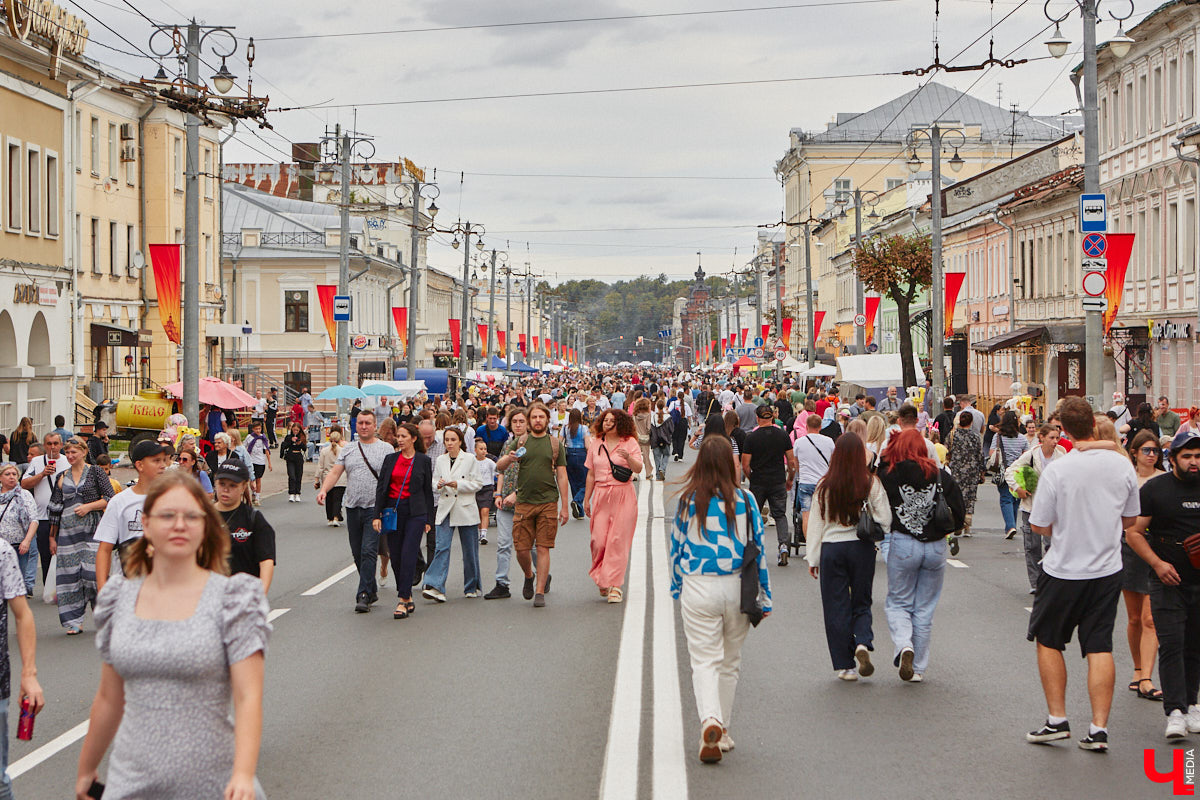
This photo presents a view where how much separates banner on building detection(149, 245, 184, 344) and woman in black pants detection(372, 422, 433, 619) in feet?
47.6

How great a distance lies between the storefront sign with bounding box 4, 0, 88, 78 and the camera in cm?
2798

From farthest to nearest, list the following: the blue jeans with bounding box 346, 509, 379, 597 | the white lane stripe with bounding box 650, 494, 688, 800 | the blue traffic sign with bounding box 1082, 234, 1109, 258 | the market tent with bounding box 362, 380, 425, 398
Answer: the market tent with bounding box 362, 380, 425, 398, the blue traffic sign with bounding box 1082, 234, 1109, 258, the blue jeans with bounding box 346, 509, 379, 597, the white lane stripe with bounding box 650, 494, 688, 800

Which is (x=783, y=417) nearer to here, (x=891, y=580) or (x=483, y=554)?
(x=483, y=554)

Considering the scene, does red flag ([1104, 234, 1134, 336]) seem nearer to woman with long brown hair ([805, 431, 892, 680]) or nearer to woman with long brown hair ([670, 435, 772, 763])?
woman with long brown hair ([805, 431, 892, 680])

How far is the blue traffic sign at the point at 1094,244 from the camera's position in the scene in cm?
1967

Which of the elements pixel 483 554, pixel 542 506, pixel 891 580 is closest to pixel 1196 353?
pixel 483 554

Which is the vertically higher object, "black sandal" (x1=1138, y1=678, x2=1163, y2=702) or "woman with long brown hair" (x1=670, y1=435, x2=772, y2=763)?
"woman with long brown hair" (x1=670, y1=435, x2=772, y2=763)

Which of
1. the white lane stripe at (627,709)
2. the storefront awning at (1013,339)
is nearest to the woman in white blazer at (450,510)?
the white lane stripe at (627,709)

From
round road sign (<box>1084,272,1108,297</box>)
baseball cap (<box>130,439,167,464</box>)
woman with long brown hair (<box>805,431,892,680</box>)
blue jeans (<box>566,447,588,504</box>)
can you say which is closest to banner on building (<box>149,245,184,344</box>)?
blue jeans (<box>566,447,588,504</box>)

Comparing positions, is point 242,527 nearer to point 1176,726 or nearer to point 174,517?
point 174,517

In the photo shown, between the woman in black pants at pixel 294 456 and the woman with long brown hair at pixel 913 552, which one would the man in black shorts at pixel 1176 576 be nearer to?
the woman with long brown hair at pixel 913 552

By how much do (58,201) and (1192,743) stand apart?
28667mm

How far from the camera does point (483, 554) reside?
17.3 meters

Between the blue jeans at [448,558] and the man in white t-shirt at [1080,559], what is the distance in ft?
20.6
